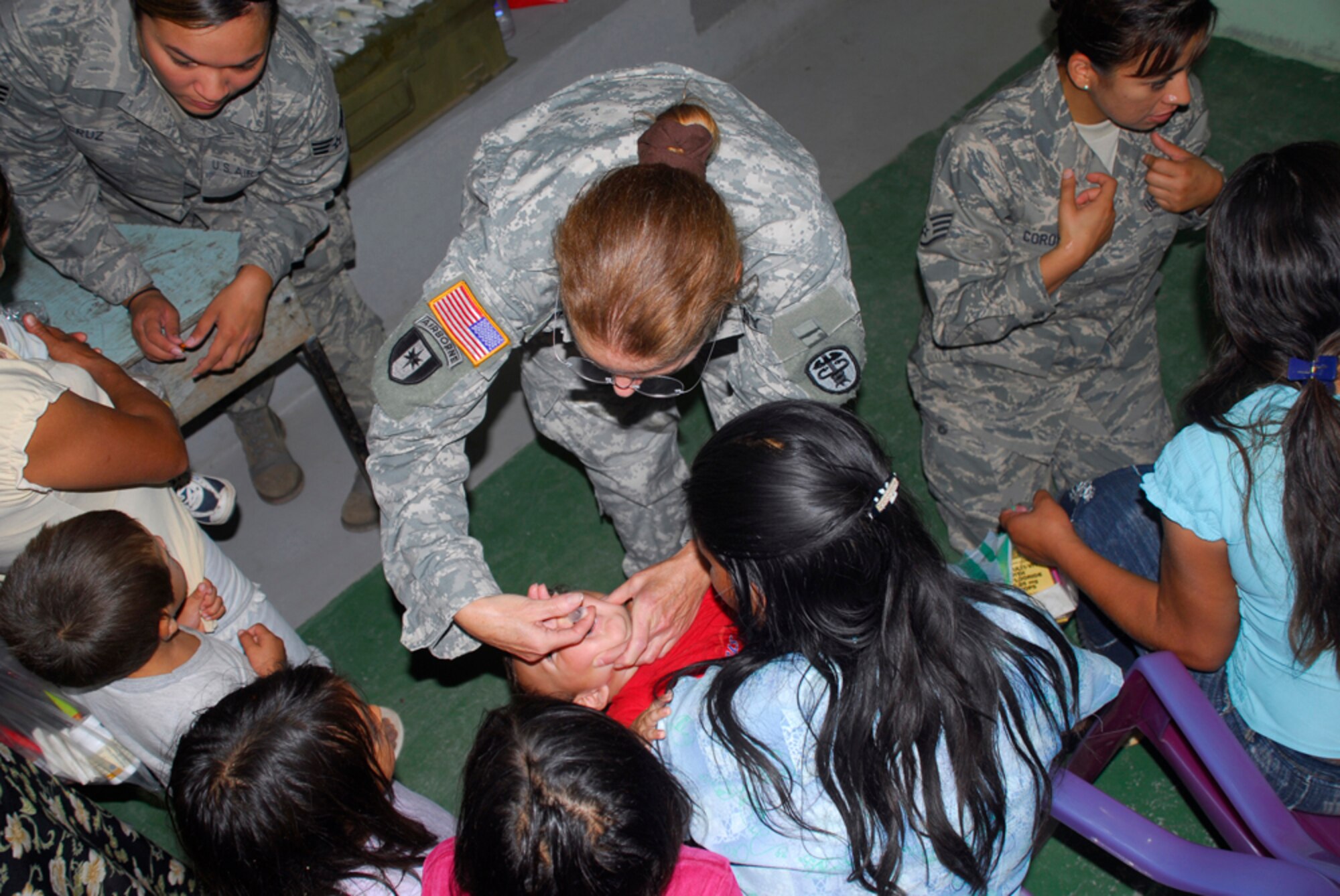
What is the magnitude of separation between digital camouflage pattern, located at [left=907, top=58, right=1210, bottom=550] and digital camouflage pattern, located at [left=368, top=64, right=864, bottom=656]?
0.51 m

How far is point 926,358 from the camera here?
2.45 meters

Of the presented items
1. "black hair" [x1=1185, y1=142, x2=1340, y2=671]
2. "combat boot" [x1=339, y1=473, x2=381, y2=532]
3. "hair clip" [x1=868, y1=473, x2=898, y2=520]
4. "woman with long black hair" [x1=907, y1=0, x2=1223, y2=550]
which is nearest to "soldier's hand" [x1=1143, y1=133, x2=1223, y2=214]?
"woman with long black hair" [x1=907, y1=0, x2=1223, y2=550]

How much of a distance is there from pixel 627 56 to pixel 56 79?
2154 mm

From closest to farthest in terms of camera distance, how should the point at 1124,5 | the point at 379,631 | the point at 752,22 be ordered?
1. the point at 1124,5
2. the point at 379,631
3. the point at 752,22

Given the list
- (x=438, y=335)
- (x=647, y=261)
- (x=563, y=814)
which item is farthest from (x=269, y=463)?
(x=563, y=814)

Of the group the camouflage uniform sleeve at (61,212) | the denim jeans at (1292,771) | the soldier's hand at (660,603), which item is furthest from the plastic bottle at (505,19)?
the denim jeans at (1292,771)

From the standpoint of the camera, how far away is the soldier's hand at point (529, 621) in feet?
5.24

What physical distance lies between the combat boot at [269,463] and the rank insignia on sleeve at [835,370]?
1.99m

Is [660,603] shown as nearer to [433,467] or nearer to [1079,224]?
[433,467]

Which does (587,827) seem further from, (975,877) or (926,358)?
(926,358)

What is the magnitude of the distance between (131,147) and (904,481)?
7.07 feet

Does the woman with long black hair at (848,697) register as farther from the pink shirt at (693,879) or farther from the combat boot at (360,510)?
the combat boot at (360,510)

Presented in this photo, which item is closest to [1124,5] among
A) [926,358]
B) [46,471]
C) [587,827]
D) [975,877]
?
[926,358]

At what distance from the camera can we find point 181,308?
2.19m
